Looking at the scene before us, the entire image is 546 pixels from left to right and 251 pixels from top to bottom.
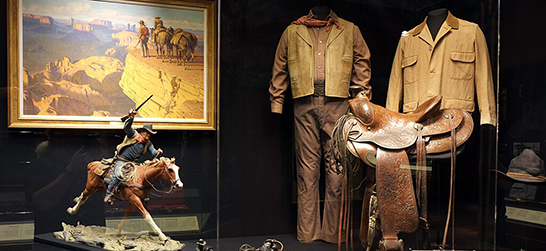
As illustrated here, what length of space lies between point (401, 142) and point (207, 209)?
1.30 meters

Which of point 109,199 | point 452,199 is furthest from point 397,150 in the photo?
point 109,199

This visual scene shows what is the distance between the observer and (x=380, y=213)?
2.30m

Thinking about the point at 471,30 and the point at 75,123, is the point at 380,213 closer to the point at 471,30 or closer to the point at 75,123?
the point at 471,30

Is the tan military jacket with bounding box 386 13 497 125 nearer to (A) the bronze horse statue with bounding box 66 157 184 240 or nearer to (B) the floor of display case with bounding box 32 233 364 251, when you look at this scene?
(B) the floor of display case with bounding box 32 233 364 251

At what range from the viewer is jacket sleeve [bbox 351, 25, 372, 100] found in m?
2.86

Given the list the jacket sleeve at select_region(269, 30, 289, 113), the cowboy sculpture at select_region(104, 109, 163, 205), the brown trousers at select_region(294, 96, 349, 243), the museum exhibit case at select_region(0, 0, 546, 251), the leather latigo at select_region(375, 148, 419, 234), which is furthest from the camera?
the jacket sleeve at select_region(269, 30, 289, 113)

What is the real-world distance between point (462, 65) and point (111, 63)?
6.61ft

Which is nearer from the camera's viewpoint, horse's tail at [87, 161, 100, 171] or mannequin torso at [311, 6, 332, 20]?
horse's tail at [87, 161, 100, 171]

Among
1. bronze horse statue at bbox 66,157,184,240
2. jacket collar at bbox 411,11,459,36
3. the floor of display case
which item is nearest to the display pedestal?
the floor of display case

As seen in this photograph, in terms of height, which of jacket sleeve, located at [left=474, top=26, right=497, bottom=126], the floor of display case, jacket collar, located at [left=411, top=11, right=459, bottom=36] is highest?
jacket collar, located at [left=411, top=11, right=459, bottom=36]

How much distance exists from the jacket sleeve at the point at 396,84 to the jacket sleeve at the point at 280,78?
2.05 feet

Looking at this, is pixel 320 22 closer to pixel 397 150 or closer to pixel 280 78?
pixel 280 78

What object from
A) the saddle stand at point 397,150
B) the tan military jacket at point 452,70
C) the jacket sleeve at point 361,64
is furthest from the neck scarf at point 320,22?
the saddle stand at point 397,150

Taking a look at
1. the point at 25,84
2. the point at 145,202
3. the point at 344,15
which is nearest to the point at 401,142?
the point at 344,15
